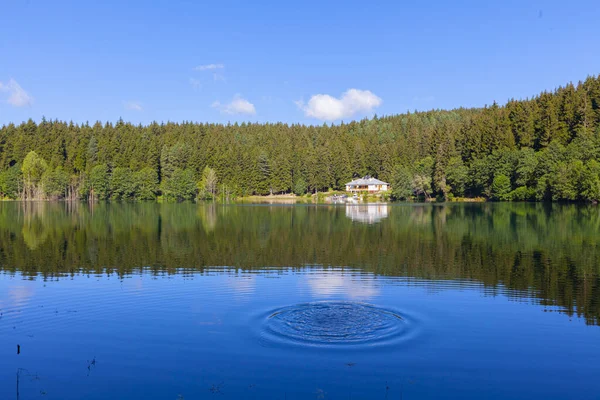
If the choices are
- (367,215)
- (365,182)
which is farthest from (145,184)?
(367,215)

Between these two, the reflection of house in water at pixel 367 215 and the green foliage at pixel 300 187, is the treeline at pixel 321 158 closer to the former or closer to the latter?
the green foliage at pixel 300 187

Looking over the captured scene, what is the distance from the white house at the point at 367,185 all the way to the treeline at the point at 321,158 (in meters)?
5.32

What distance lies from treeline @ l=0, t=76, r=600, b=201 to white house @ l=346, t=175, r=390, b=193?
5324 mm

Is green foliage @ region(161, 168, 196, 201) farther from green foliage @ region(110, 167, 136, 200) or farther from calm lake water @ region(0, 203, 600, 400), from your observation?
calm lake water @ region(0, 203, 600, 400)

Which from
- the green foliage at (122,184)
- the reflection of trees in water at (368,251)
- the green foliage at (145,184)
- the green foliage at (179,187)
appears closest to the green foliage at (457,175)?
the green foliage at (179,187)

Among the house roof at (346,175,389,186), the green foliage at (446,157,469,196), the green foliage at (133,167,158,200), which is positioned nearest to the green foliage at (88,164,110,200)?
the green foliage at (133,167,158,200)

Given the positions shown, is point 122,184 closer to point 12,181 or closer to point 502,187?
point 12,181

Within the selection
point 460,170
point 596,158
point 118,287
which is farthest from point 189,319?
point 460,170

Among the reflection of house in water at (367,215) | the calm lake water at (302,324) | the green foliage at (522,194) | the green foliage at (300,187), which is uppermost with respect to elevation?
the green foliage at (300,187)

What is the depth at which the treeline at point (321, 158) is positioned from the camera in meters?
110

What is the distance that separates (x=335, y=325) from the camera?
15.1 meters

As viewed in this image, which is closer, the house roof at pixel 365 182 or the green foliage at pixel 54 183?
the green foliage at pixel 54 183

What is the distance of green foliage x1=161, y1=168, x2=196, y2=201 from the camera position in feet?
494

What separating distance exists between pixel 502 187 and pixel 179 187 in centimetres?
8909
